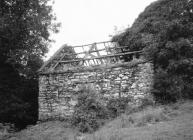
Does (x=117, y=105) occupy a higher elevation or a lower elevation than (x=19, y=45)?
lower

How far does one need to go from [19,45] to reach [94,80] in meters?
5.55

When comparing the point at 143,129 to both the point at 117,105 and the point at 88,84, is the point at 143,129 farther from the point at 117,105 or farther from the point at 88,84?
the point at 88,84

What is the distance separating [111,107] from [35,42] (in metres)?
6.62

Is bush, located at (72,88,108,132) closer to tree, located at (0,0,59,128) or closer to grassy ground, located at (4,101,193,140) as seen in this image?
grassy ground, located at (4,101,193,140)

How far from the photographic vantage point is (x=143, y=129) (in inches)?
312

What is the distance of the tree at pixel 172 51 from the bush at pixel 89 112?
2962 millimetres

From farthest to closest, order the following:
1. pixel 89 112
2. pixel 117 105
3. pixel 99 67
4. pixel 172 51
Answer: pixel 99 67
pixel 117 105
pixel 172 51
pixel 89 112

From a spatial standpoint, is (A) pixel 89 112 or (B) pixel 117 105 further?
(B) pixel 117 105

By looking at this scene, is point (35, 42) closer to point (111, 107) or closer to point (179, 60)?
point (111, 107)

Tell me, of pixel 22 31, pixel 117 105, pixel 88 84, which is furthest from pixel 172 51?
pixel 22 31

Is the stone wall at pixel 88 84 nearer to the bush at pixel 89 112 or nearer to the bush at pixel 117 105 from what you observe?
the bush at pixel 117 105

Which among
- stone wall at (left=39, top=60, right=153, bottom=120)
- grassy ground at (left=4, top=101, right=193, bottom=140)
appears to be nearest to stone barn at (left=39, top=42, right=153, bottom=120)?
stone wall at (left=39, top=60, right=153, bottom=120)

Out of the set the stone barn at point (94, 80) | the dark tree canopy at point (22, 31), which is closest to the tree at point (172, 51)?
the stone barn at point (94, 80)

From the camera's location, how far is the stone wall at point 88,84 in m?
12.0
